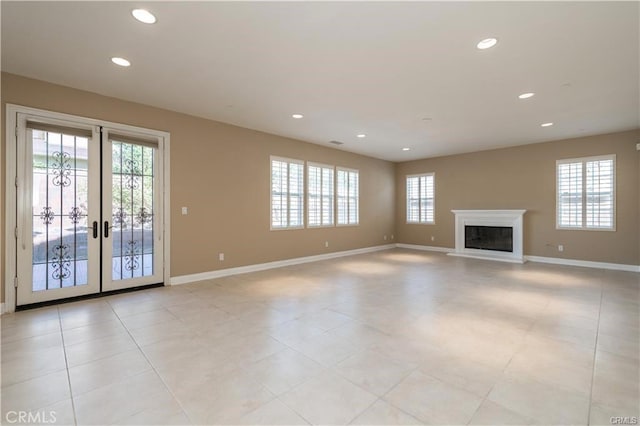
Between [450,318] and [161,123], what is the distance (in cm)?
520

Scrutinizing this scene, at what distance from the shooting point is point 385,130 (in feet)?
20.3

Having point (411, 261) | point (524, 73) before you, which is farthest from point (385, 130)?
point (411, 261)

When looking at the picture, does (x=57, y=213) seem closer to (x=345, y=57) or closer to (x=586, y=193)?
(x=345, y=57)

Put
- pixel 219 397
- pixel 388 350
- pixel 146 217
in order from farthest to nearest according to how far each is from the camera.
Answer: pixel 146 217 → pixel 388 350 → pixel 219 397

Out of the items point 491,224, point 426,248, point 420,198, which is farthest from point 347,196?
point 491,224

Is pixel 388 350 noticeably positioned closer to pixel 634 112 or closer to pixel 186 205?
pixel 186 205

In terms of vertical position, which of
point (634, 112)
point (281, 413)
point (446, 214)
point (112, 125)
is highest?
point (634, 112)

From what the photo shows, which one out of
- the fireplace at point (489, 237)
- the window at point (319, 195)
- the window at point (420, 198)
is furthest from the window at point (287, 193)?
the fireplace at point (489, 237)

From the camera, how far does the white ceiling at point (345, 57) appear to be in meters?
2.51

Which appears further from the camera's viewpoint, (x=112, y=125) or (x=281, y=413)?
(x=112, y=125)

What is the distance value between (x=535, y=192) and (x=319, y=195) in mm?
5377

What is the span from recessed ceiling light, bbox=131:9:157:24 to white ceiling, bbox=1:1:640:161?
5 centimetres

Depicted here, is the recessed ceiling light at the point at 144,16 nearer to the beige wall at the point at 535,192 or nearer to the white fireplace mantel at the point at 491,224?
the white fireplace mantel at the point at 491,224

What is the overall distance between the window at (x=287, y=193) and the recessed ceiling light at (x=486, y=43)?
4.46 meters
